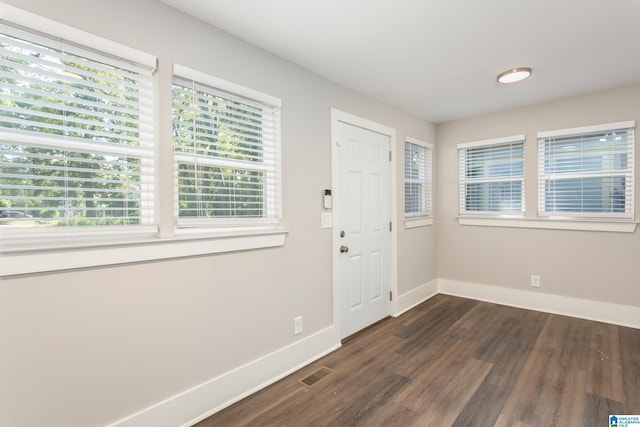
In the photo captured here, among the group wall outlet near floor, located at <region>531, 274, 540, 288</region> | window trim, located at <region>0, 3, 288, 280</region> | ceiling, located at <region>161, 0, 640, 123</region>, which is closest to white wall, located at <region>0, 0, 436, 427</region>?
window trim, located at <region>0, 3, 288, 280</region>

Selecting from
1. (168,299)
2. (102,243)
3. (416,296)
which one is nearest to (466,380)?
(416,296)

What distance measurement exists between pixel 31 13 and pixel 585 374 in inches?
162

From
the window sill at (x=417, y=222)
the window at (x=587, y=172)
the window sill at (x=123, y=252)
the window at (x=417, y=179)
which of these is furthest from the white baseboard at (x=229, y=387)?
the window at (x=587, y=172)

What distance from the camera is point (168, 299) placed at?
5.94 ft

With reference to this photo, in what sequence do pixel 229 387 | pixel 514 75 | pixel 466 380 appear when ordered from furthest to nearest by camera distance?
pixel 514 75 < pixel 466 380 < pixel 229 387

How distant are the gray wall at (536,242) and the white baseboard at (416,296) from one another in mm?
274

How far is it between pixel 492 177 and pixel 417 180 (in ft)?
3.21

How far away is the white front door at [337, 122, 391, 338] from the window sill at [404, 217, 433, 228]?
407 millimetres

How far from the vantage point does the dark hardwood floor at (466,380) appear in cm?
195

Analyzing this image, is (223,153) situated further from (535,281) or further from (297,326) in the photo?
(535,281)

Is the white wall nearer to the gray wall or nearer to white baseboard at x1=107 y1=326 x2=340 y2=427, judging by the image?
white baseboard at x1=107 y1=326 x2=340 y2=427

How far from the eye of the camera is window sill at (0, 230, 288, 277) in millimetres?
1347

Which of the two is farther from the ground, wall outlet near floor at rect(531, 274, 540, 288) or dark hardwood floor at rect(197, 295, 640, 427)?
wall outlet near floor at rect(531, 274, 540, 288)

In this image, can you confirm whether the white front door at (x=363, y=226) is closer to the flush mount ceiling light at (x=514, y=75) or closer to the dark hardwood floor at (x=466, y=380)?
the dark hardwood floor at (x=466, y=380)
